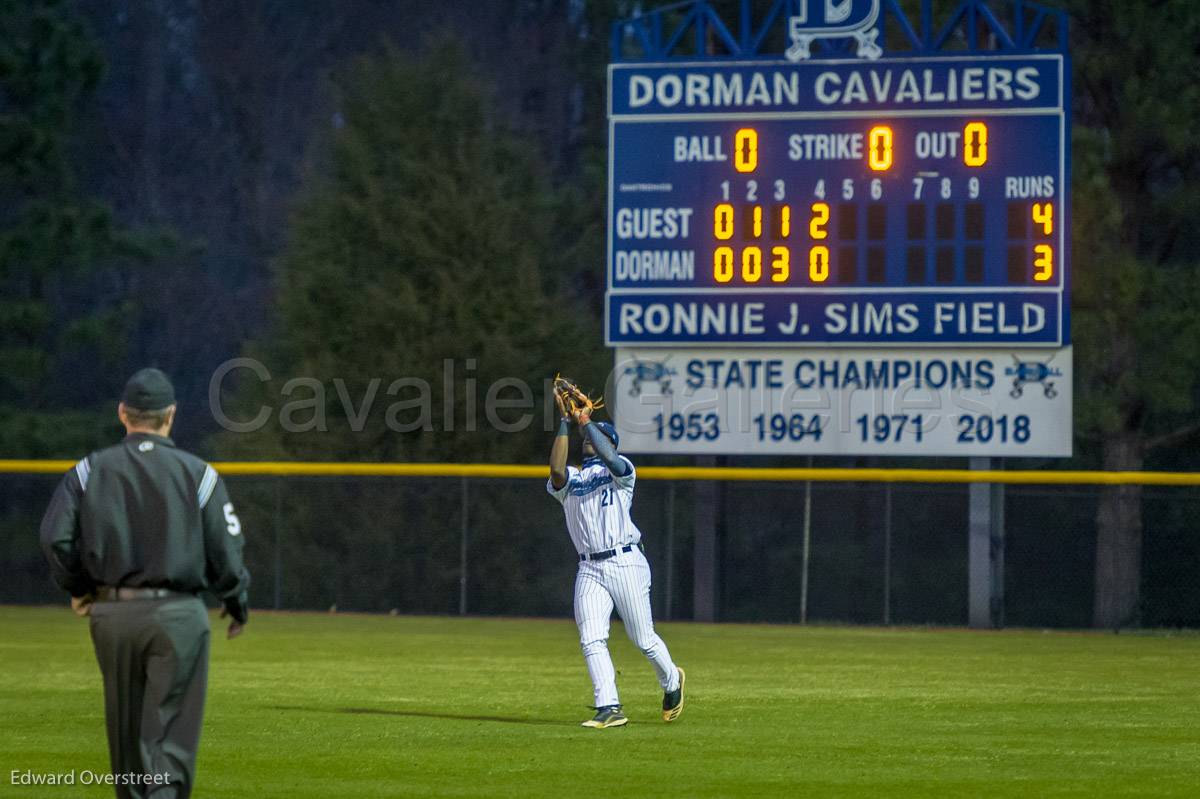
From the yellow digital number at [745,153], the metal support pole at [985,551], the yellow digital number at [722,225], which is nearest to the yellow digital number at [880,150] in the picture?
the yellow digital number at [745,153]

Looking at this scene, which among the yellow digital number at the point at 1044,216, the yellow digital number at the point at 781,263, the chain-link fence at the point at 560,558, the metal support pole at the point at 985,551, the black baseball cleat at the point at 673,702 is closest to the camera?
the black baseball cleat at the point at 673,702

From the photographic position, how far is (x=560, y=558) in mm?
23844

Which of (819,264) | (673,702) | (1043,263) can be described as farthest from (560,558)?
(673,702)

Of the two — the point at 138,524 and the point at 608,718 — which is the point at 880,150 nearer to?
the point at 608,718

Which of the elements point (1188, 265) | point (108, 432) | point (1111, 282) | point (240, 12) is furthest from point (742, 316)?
point (240, 12)

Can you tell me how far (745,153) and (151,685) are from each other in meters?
12.8

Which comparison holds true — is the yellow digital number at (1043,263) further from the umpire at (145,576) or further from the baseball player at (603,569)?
the umpire at (145,576)

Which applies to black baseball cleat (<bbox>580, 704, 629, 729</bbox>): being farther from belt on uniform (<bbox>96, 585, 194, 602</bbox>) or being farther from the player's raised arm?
belt on uniform (<bbox>96, 585, 194, 602</bbox>)

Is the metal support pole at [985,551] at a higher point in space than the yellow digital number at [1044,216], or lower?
lower

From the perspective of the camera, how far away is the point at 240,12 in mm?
41406

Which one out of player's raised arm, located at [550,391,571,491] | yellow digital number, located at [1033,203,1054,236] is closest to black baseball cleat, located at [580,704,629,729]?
player's raised arm, located at [550,391,571,491]

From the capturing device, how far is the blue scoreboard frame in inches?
708

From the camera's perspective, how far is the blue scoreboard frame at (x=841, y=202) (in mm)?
17984

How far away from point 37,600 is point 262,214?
52.1ft
